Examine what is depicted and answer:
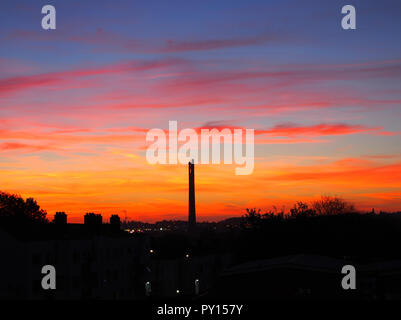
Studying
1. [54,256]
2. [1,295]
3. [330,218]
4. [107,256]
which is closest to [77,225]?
[107,256]

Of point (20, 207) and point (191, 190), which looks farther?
point (191, 190)

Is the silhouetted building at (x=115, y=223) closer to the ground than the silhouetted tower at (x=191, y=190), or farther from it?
closer to the ground

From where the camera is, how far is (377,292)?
36.9 metres

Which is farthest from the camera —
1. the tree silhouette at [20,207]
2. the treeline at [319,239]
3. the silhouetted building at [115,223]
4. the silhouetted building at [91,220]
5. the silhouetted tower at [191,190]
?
the silhouetted tower at [191,190]

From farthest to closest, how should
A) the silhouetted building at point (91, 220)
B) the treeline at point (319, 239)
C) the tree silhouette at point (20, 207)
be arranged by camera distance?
1. the tree silhouette at point (20, 207)
2. the silhouetted building at point (91, 220)
3. the treeline at point (319, 239)

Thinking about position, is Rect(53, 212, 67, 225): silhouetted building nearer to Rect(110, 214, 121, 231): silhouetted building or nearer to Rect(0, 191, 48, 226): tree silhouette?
Rect(110, 214, 121, 231): silhouetted building

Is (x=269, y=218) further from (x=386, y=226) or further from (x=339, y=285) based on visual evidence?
(x=339, y=285)

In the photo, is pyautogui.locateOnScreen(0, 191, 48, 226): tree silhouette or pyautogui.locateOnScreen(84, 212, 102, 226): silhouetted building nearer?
pyautogui.locateOnScreen(84, 212, 102, 226): silhouetted building

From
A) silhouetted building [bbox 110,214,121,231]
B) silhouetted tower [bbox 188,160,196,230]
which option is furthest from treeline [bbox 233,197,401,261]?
silhouetted tower [bbox 188,160,196,230]

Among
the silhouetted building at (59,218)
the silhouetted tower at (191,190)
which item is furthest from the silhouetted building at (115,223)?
the silhouetted tower at (191,190)

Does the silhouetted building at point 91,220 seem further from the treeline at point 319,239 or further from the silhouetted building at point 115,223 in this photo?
the treeline at point 319,239

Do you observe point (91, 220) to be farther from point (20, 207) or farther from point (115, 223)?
point (20, 207)

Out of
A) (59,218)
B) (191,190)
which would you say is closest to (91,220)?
(59,218)

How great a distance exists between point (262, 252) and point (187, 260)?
31.0 metres
